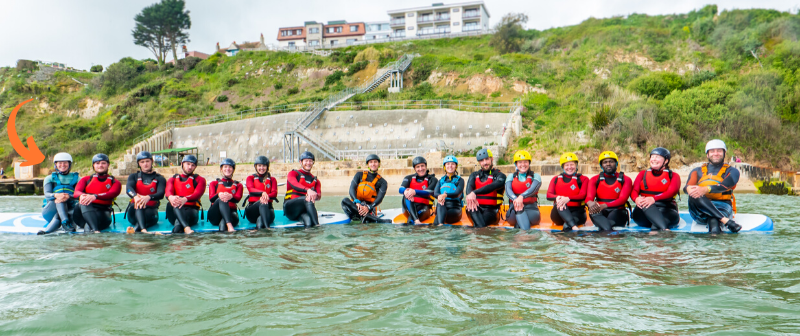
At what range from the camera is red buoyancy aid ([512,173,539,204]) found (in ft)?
23.8

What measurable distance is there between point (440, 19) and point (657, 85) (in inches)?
1580

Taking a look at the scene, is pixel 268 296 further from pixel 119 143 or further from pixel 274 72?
pixel 274 72

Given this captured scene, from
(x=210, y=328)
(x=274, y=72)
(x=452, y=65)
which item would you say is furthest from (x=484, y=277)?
(x=274, y=72)

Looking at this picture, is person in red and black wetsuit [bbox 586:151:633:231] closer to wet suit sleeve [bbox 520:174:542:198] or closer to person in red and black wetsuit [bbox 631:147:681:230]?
person in red and black wetsuit [bbox 631:147:681:230]

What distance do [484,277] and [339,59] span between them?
4243 cm

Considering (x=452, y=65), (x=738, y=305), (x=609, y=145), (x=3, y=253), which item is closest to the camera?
(x=738, y=305)

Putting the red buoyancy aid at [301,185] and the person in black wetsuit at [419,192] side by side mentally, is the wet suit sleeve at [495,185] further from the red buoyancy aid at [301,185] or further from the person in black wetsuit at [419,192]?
the red buoyancy aid at [301,185]

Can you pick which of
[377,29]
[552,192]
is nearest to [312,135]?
[552,192]

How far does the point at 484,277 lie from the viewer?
423 centimetres

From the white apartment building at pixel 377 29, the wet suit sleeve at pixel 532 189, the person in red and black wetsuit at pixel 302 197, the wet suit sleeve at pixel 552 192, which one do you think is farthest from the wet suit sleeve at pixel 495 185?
the white apartment building at pixel 377 29

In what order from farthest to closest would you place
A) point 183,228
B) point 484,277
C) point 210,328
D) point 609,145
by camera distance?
point 609,145
point 183,228
point 484,277
point 210,328

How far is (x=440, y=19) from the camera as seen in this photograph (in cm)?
6081

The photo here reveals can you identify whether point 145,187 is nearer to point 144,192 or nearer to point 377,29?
point 144,192

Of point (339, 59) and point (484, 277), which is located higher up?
point (339, 59)
